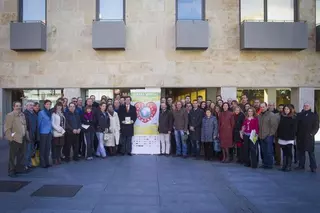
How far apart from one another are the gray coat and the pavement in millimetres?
803

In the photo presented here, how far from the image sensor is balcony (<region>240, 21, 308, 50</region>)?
46.6 ft

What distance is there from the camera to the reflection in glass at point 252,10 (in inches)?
583

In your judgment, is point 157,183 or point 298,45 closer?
point 157,183

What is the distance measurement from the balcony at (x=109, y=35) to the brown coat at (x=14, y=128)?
6.63 meters

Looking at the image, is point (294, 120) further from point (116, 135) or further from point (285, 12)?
point (285, 12)

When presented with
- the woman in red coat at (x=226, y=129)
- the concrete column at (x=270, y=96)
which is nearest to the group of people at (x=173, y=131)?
the woman in red coat at (x=226, y=129)

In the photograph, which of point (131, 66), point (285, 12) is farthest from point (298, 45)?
point (131, 66)

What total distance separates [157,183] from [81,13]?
9864 millimetres

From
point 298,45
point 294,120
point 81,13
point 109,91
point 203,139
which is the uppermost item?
point 81,13

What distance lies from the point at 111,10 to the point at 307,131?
9859 mm

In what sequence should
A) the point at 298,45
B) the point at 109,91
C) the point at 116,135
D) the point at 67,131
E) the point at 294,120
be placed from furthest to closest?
the point at 109,91, the point at 298,45, the point at 116,135, the point at 67,131, the point at 294,120

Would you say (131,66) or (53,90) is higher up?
(131,66)

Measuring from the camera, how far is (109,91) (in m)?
15.3

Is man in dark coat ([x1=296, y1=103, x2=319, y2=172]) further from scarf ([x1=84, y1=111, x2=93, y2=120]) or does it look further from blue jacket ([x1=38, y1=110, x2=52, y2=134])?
blue jacket ([x1=38, y1=110, x2=52, y2=134])
